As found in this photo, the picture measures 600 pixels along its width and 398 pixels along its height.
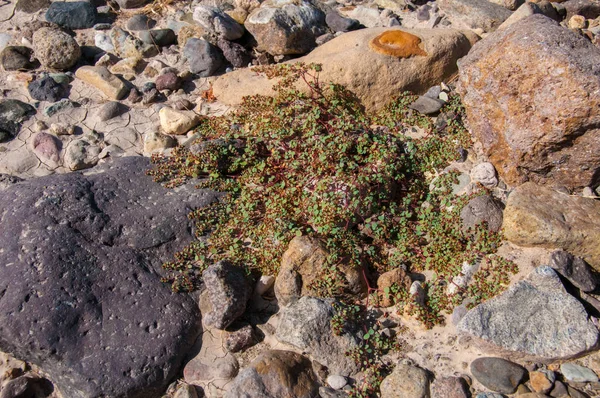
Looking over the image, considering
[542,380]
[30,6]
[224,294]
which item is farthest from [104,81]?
[542,380]

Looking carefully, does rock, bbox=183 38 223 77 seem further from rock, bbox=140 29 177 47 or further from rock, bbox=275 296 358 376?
rock, bbox=275 296 358 376

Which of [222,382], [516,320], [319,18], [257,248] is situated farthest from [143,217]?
[319,18]

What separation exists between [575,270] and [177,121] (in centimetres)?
410

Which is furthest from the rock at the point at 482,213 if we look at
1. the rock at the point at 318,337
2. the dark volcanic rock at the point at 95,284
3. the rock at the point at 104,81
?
the rock at the point at 104,81

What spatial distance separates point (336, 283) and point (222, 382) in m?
1.16

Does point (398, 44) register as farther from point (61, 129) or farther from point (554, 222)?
point (61, 129)

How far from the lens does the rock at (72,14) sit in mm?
6742

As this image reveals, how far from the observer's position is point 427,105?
17.3 ft

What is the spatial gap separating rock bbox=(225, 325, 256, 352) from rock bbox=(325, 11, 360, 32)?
4306 millimetres

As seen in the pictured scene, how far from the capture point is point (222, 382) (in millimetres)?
3789

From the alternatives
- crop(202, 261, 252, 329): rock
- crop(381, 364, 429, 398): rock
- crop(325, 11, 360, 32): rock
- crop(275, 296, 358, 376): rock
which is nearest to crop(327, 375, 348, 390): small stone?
crop(275, 296, 358, 376): rock

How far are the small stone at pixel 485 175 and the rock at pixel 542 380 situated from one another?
69.2 inches

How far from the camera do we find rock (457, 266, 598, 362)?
11.6ft

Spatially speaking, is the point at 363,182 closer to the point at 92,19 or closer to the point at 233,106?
the point at 233,106
